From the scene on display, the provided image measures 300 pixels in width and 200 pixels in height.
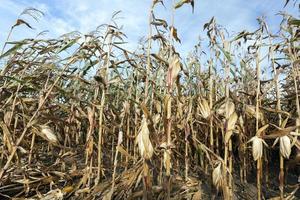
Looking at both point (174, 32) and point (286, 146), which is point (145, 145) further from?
point (286, 146)

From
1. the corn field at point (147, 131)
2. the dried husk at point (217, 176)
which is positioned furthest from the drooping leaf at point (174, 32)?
the dried husk at point (217, 176)

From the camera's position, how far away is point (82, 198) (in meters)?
2.03

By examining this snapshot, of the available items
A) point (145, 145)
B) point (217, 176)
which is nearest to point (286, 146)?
point (217, 176)

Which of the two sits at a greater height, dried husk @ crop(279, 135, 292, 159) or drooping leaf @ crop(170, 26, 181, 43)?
drooping leaf @ crop(170, 26, 181, 43)

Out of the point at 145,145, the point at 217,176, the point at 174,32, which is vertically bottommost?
the point at 217,176

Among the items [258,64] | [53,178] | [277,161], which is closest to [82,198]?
[53,178]

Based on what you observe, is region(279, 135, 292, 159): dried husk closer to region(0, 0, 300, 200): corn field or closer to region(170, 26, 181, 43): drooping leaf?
region(0, 0, 300, 200): corn field

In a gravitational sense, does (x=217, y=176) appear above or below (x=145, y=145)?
below

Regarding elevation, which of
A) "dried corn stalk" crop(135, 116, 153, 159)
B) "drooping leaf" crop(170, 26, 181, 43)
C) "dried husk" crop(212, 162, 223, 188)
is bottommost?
"dried husk" crop(212, 162, 223, 188)

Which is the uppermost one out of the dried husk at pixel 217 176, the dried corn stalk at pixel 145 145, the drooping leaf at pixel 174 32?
the drooping leaf at pixel 174 32

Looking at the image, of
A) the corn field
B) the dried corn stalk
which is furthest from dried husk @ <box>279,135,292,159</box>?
the dried corn stalk

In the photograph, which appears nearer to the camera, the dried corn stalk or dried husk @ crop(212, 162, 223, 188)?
the dried corn stalk

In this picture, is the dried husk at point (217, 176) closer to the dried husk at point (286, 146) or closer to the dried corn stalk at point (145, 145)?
the dried husk at point (286, 146)

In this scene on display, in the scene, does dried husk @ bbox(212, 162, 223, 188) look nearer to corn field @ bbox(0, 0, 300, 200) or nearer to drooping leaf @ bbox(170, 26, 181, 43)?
corn field @ bbox(0, 0, 300, 200)
